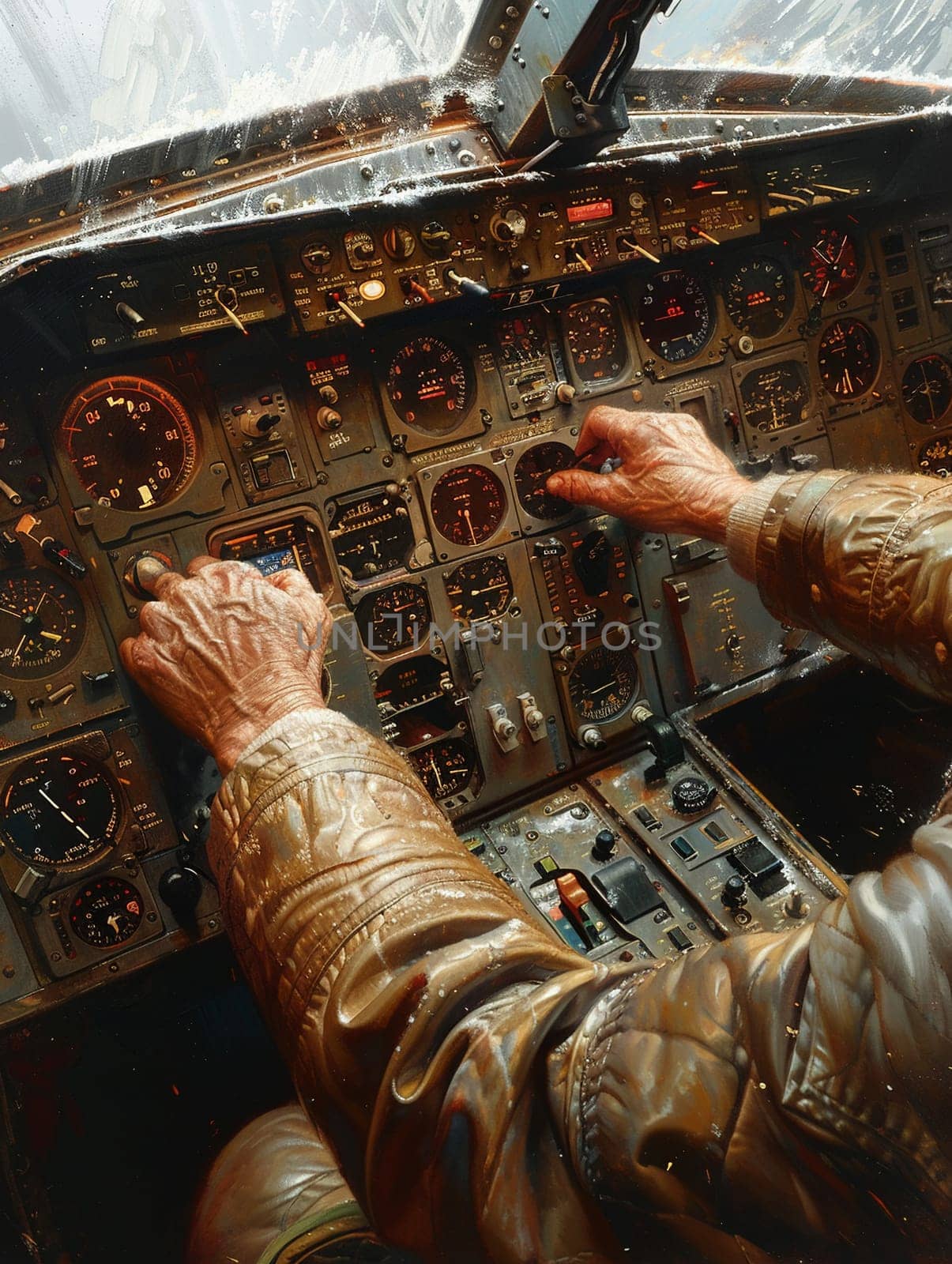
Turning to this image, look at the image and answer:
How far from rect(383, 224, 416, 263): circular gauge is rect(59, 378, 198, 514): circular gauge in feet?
2.71

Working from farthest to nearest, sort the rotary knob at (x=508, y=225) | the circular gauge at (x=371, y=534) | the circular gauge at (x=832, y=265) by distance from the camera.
→ the circular gauge at (x=832, y=265) < the circular gauge at (x=371, y=534) < the rotary knob at (x=508, y=225)

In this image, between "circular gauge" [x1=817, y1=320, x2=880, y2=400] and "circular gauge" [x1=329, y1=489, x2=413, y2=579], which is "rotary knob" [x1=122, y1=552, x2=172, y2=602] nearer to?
"circular gauge" [x1=329, y1=489, x2=413, y2=579]

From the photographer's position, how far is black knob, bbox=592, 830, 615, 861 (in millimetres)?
2859

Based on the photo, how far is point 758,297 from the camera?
339 centimetres

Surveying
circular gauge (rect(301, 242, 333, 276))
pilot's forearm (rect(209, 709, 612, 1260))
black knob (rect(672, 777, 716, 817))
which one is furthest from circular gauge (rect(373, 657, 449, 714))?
pilot's forearm (rect(209, 709, 612, 1260))

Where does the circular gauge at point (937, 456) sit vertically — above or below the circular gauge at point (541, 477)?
below

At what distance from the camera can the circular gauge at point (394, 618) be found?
2.96 m

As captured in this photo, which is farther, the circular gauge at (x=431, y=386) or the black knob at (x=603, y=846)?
the circular gauge at (x=431, y=386)

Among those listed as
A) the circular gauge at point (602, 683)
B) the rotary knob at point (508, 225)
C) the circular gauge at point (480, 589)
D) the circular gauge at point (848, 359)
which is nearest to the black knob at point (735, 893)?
the circular gauge at point (602, 683)

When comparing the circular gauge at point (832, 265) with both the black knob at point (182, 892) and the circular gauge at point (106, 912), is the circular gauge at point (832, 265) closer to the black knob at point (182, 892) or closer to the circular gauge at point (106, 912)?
the black knob at point (182, 892)

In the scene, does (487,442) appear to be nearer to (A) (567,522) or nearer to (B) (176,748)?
(A) (567,522)

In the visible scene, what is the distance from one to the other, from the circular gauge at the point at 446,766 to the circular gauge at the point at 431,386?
1129mm

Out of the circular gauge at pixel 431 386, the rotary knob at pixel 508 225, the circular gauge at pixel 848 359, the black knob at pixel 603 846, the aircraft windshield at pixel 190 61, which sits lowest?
the black knob at pixel 603 846

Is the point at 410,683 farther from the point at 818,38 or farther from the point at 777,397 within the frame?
the point at 818,38
